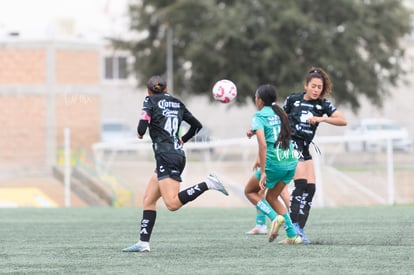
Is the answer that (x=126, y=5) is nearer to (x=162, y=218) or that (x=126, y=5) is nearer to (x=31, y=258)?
(x=162, y=218)

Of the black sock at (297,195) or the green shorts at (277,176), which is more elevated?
the green shorts at (277,176)

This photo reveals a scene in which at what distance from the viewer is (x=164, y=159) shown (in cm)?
1151

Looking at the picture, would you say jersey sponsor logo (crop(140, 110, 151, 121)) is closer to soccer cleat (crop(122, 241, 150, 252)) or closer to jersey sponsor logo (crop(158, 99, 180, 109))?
jersey sponsor logo (crop(158, 99, 180, 109))

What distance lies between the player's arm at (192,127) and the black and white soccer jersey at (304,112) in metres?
1.22

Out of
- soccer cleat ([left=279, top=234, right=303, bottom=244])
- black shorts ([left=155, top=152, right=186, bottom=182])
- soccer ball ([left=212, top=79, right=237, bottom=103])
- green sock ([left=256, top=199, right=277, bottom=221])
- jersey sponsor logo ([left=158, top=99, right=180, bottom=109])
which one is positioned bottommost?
soccer cleat ([left=279, top=234, right=303, bottom=244])

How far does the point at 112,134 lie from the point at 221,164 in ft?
120

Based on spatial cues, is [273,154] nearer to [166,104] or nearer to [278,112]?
[278,112]

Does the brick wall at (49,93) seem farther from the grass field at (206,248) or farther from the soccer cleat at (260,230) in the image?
the soccer cleat at (260,230)

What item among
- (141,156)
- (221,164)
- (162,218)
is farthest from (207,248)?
(141,156)

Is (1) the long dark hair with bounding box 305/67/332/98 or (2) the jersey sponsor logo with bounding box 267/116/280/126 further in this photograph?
(1) the long dark hair with bounding box 305/67/332/98

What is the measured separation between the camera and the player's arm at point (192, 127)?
11.9 metres

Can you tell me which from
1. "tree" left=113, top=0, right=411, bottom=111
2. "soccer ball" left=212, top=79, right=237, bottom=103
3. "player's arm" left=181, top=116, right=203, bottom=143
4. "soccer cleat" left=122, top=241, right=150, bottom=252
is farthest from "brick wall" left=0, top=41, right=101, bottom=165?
"soccer cleat" left=122, top=241, right=150, bottom=252

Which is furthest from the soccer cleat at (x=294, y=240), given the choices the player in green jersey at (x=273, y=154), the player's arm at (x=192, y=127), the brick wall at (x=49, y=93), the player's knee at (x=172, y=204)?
the brick wall at (x=49, y=93)

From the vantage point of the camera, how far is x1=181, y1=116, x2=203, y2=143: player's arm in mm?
11938
